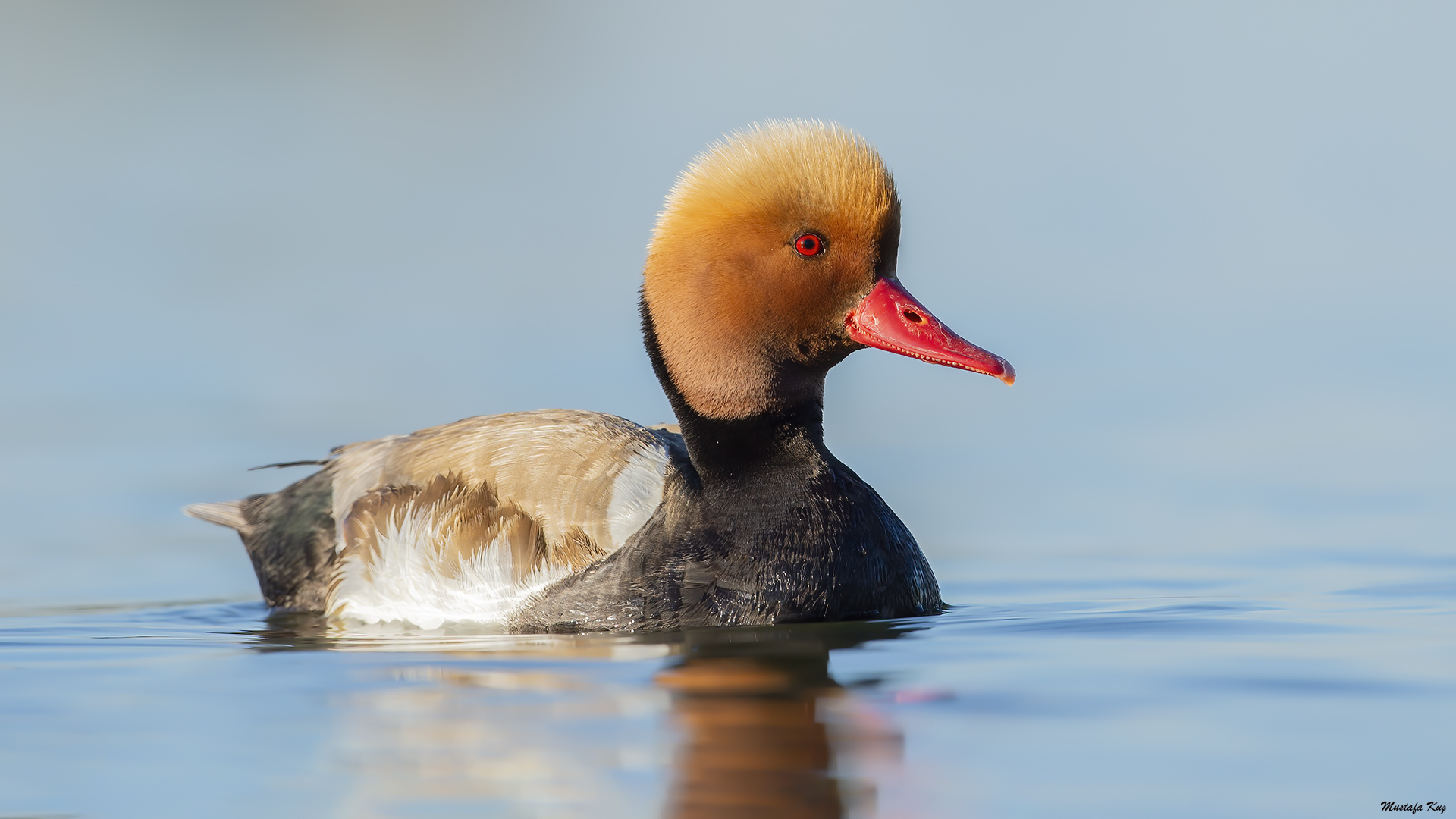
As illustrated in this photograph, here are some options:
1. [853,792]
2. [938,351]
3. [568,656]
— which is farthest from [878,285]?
[853,792]

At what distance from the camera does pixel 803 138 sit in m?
6.79

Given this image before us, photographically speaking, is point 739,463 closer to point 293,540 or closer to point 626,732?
point 626,732

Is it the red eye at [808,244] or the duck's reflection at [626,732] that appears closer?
the duck's reflection at [626,732]

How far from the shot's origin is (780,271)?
269 inches

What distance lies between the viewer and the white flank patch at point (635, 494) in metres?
7.10

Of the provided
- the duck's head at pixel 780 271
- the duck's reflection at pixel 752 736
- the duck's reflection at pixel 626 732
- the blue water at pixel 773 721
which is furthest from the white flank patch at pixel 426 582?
the duck's reflection at pixel 752 736

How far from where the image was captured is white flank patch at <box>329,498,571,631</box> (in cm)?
720

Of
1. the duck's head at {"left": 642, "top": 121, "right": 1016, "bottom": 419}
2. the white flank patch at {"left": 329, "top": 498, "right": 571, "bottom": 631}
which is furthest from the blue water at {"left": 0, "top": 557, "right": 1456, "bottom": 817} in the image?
the duck's head at {"left": 642, "top": 121, "right": 1016, "bottom": 419}

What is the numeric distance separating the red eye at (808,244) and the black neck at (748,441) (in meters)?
0.62

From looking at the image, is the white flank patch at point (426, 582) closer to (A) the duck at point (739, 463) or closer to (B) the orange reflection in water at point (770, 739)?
(A) the duck at point (739, 463)

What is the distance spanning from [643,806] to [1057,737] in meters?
1.26

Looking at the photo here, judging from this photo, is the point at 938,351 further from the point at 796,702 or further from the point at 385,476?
the point at 385,476

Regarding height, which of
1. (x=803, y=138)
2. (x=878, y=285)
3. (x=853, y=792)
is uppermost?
(x=803, y=138)

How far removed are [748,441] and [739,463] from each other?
0.09m
